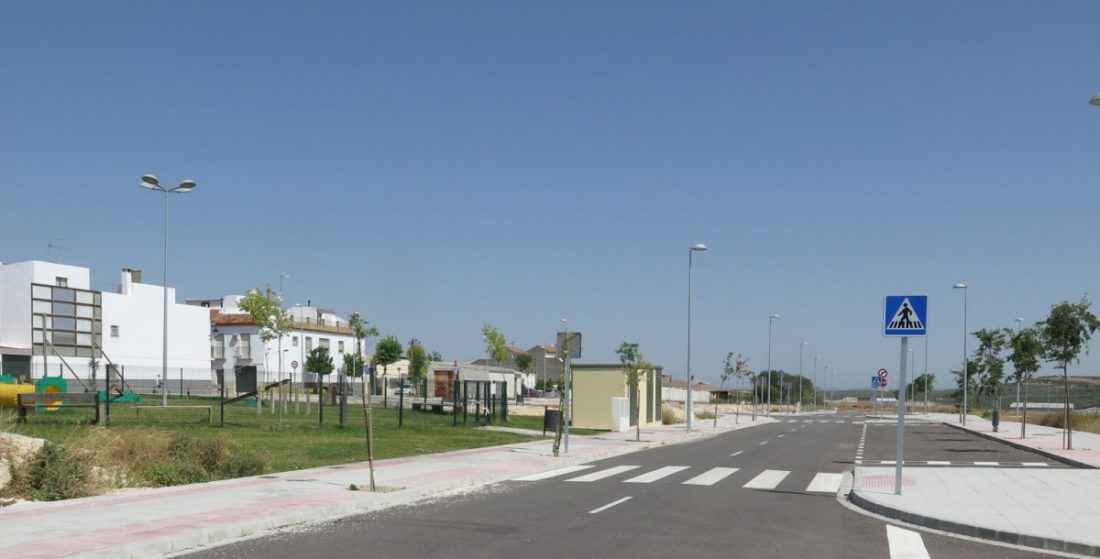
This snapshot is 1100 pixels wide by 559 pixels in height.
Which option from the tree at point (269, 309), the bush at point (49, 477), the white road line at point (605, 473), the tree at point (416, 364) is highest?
the tree at point (269, 309)

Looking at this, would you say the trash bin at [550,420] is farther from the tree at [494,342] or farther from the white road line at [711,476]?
the tree at [494,342]

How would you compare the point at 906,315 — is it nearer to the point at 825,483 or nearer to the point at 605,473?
the point at 825,483

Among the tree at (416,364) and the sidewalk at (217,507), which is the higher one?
the sidewalk at (217,507)

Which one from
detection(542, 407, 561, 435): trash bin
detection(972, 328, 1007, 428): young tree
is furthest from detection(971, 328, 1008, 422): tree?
detection(542, 407, 561, 435): trash bin

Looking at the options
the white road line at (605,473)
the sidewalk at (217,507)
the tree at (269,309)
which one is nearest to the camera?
the sidewalk at (217,507)

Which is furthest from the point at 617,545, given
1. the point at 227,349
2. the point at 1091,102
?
Answer: the point at 227,349

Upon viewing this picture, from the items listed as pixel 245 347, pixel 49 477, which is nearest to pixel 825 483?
pixel 49 477

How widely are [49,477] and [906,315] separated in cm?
1298

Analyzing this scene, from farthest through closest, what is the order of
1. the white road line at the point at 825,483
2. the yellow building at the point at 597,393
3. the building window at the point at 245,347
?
the building window at the point at 245,347
the yellow building at the point at 597,393
the white road line at the point at 825,483

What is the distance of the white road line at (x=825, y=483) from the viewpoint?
55.4 feet

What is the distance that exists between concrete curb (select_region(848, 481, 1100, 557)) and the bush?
1163 centimetres

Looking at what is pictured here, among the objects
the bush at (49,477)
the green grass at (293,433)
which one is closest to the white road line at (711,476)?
the green grass at (293,433)

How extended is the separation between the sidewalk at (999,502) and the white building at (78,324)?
4104 centimetres

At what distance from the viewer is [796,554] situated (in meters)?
10.2
